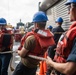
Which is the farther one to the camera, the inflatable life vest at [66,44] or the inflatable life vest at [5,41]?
the inflatable life vest at [5,41]

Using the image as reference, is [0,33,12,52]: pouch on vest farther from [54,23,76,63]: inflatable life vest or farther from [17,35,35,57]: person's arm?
[54,23,76,63]: inflatable life vest

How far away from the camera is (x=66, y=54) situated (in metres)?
2.41

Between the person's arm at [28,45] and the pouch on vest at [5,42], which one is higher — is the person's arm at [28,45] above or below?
above

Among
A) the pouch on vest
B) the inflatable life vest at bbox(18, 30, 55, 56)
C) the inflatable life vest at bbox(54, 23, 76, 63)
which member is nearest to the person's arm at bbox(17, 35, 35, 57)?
the inflatable life vest at bbox(18, 30, 55, 56)

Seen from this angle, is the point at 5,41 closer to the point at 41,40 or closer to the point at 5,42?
the point at 5,42

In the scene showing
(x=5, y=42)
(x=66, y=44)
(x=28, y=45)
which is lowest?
(x=5, y=42)

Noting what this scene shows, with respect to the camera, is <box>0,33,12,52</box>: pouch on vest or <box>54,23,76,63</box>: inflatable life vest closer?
<box>54,23,76,63</box>: inflatable life vest

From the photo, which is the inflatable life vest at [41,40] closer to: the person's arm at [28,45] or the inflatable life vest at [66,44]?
the person's arm at [28,45]

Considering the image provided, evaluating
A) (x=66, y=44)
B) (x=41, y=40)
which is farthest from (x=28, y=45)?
(x=66, y=44)

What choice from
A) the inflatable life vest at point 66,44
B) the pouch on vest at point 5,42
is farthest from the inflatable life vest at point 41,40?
the pouch on vest at point 5,42

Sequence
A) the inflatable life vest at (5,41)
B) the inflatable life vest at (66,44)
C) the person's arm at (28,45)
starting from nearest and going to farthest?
the inflatable life vest at (66,44)
the person's arm at (28,45)
the inflatable life vest at (5,41)

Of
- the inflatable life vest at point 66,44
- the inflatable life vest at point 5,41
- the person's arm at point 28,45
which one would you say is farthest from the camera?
the inflatable life vest at point 5,41

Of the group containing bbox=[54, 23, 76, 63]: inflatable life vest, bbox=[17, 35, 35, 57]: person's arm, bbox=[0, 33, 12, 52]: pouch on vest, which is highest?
bbox=[54, 23, 76, 63]: inflatable life vest

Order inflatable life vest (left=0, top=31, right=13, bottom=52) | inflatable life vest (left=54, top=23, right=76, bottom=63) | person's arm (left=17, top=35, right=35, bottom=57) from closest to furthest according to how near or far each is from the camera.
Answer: inflatable life vest (left=54, top=23, right=76, bottom=63) < person's arm (left=17, top=35, right=35, bottom=57) < inflatable life vest (left=0, top=31, right=13, bottom=52)
